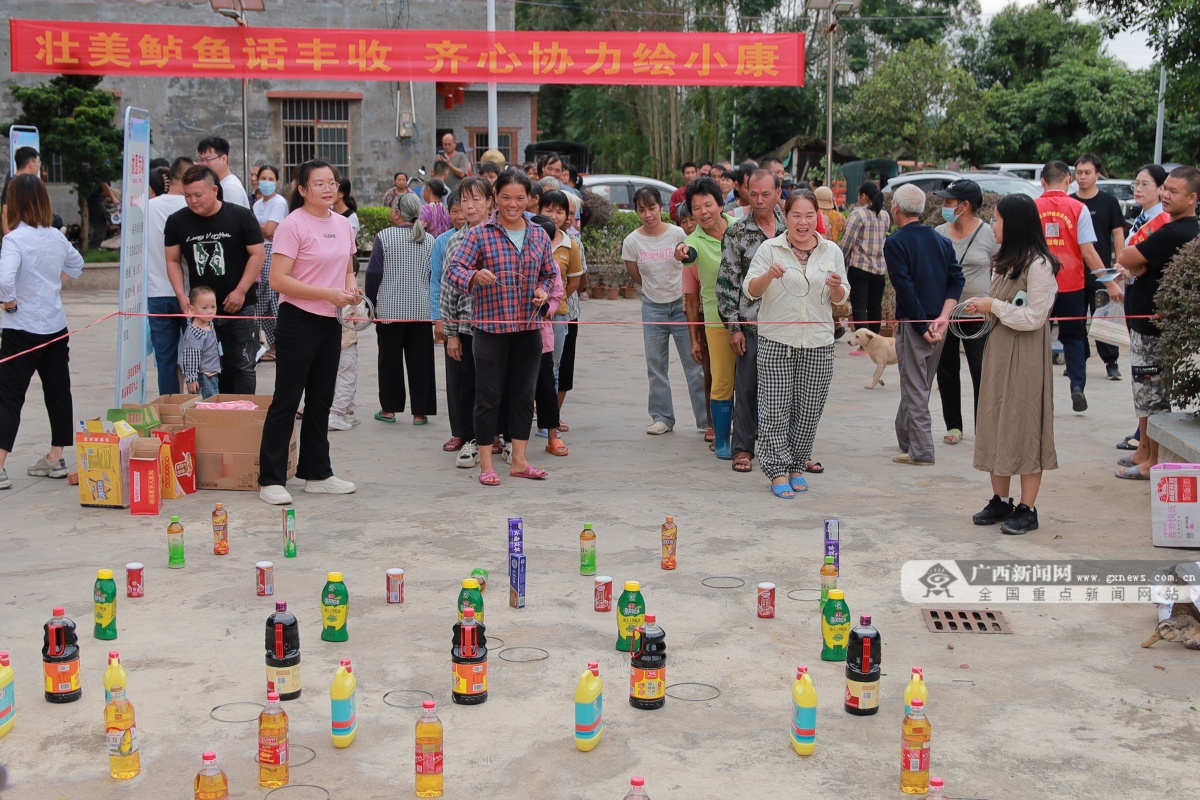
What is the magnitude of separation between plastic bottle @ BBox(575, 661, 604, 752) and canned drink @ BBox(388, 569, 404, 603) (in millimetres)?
1732

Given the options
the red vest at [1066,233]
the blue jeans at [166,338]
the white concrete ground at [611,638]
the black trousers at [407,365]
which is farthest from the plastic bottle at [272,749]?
the red vest at [1066,233]

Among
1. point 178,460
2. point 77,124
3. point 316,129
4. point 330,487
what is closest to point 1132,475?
point 330,487

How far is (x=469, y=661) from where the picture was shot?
450cm

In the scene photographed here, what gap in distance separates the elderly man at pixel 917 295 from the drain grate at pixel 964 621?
301 cm

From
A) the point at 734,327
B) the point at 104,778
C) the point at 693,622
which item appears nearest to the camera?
the point at 104,778

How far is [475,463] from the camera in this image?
8.57 m

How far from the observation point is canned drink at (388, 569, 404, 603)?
568 centimetres

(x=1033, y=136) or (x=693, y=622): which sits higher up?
(x=1033, y=136)

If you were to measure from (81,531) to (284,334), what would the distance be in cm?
159

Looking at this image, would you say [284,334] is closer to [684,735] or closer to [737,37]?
[684,735]

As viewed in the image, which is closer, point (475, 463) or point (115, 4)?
point (475, 463)

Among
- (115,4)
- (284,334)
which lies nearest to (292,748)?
(284,334)

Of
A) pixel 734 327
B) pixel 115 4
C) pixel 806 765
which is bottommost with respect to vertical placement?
pixel 806 765

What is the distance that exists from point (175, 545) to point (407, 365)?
374 cm
